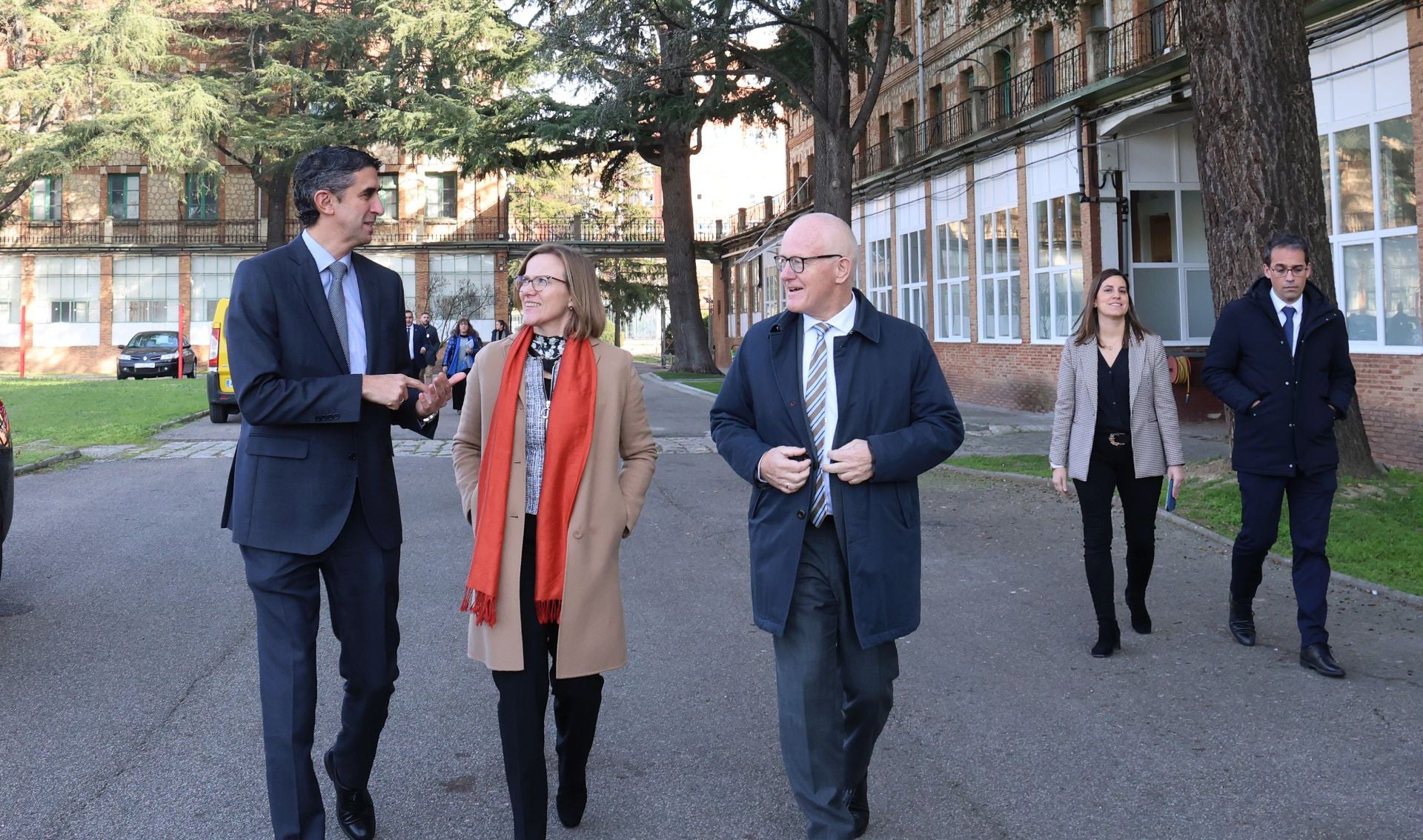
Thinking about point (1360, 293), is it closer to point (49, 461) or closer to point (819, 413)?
point (819, 413)

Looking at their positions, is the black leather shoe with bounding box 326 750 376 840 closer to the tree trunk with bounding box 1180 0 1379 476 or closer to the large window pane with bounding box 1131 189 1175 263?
the tree trunk with bounding box 1180 0 1379 476

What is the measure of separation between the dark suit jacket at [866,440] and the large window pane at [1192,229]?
1944 cm

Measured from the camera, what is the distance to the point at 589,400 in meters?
3.87

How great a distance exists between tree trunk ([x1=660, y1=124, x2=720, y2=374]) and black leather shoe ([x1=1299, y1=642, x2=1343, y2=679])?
100ft

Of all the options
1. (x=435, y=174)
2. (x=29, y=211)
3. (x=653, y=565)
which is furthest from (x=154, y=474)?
(x=29, y=211)

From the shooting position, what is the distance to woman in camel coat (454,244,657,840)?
375cm

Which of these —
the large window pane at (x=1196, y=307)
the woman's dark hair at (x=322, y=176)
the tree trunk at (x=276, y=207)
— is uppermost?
the tree trunk at (x=276, y=207)

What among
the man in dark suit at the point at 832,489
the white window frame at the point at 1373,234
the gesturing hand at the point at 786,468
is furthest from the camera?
the white window frame at the point at 1373,234

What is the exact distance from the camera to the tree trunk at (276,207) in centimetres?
4725

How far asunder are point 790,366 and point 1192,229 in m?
19.9

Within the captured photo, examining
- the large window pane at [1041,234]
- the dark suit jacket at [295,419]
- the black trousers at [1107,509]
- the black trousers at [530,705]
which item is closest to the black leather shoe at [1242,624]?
the black trousers at [1107,509]

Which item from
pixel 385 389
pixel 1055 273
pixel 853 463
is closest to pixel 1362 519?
pixel 853 463

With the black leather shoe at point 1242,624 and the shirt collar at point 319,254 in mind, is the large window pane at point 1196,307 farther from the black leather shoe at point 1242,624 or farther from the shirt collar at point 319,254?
the shirt collar at point 319,254

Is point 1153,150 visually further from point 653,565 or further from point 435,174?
point 435,174
